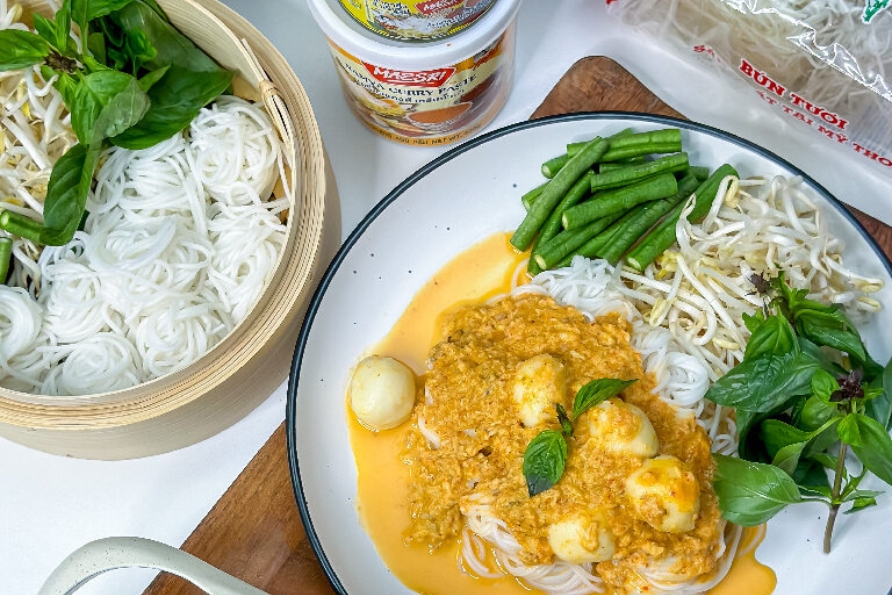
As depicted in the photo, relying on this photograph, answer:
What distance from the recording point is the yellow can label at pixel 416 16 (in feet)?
7.21

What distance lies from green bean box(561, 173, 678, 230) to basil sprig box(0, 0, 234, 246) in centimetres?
104

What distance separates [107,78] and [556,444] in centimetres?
139

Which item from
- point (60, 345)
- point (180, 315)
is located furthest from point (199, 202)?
point (60, 345)

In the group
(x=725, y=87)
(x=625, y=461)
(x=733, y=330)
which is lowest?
(x=625, y=461)

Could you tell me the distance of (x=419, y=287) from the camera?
2664mm

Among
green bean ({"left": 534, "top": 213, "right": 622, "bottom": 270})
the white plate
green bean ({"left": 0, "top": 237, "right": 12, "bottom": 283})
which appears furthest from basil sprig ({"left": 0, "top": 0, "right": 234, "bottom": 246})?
green bean ({"left": 534, "top": 213, "right": 622, "bottom": 270})

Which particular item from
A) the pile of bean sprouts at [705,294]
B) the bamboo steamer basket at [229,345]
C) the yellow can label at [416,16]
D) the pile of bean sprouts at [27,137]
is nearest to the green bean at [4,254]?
the pile of bean sprouts at [27,137]

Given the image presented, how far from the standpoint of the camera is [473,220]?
8.86 ft

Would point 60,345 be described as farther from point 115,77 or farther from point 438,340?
point 438,340

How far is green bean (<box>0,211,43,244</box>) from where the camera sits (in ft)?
7.45

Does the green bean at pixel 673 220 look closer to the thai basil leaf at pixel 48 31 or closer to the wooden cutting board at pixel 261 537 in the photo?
the wooden cutting board at pixel 261 537

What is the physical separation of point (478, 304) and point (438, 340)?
159mm

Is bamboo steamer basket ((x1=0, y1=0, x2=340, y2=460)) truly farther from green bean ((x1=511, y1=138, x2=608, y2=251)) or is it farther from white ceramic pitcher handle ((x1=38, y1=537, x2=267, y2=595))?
green bean ((x1=511, y1=138, x2=608, y2=251))

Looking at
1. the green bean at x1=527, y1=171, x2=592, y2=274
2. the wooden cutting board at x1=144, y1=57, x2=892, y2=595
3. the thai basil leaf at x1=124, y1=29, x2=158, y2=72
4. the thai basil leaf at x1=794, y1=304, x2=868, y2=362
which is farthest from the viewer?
the green bean at x1=527, y1=171, x2=592, y2=274
